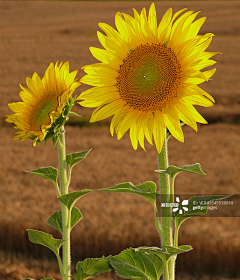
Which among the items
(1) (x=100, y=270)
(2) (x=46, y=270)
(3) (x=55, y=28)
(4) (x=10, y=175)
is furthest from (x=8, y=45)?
(1) (x=100, y=270)

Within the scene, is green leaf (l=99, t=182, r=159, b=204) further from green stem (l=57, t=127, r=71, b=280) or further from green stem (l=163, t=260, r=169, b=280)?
green stem (l=57, t=127, r=71, b=280)

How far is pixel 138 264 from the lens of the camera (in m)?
1.41

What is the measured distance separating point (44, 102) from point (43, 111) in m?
0.04

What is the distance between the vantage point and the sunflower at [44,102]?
1.40m

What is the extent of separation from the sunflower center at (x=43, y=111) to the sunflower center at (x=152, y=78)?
1.00 feet

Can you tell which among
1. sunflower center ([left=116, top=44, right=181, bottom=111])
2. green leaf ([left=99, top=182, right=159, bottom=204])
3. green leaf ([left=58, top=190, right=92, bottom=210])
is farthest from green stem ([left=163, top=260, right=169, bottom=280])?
sunflower center ([left=116, top=44, right=181, bottom=111])

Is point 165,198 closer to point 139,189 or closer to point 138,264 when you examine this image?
point 139,189

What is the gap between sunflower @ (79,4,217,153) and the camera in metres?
1.22

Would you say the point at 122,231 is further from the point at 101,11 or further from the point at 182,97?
the point at 101,11

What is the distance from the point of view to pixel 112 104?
4.32 ft

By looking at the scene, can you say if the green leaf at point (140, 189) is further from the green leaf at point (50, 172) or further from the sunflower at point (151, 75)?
the green leaf at point (50, 172)

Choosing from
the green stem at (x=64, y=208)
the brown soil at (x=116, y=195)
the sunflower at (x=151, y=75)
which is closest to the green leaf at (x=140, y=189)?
the sunflower at (x=151, y=75)

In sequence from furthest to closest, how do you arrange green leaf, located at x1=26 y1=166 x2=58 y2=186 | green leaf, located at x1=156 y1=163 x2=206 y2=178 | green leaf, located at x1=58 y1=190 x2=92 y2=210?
green leaf, located at x1=26 y1=166 x2=58 y2=186, green leaf, located at x1=58 y1=190 x2=92 y2=210, green leaf, located at x1=156 y1=163 x2=206 y2=178

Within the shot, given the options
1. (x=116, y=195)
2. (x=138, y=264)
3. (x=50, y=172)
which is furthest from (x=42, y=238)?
(x=116, y=195)
